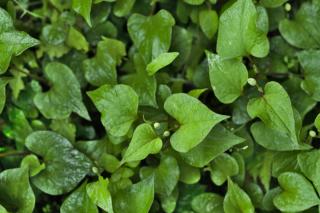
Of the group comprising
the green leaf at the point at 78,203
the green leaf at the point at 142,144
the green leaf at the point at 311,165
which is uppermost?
the green leaf at the point at 142,144

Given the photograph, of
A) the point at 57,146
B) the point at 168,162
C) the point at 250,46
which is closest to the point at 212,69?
the point at 250,46

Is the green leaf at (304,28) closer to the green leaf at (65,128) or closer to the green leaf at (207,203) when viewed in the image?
the green leaf at (207,203)

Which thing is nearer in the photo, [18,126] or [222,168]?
[222,168]

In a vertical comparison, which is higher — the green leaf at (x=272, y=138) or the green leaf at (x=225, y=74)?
the green leaf at (x=225, y=74)

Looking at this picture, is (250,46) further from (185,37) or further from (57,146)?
(57,146)

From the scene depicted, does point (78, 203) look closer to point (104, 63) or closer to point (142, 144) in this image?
point (142, 144)

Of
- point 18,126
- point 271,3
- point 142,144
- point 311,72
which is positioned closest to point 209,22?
point 271,3

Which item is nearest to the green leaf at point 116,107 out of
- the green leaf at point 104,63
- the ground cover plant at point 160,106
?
the ground cover plant at point 160,106
